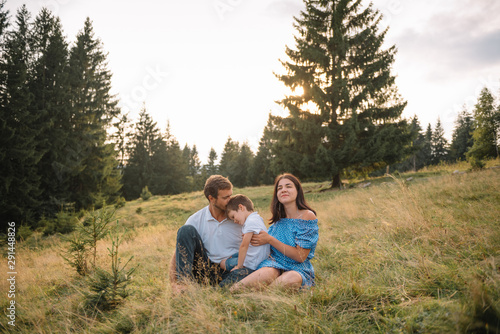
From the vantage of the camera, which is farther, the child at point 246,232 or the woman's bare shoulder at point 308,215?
the woman's bare shoulder at point 308,215

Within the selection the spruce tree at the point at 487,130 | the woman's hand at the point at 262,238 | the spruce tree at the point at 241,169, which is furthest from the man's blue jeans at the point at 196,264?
the spruce tree at the point at 241,169

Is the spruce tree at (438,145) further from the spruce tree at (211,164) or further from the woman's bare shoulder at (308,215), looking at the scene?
the woman's bare shoulder at (308,215)

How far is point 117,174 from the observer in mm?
21141

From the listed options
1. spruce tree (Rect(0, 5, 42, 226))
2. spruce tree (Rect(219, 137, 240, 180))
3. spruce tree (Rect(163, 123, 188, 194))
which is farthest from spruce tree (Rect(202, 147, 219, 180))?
spruce tree (Rect(0, 5, 42, 226))

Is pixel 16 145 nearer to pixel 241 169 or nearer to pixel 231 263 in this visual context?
pixel 231 263

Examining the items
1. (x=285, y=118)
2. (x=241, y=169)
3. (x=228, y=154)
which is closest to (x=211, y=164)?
(x=228, y=154)

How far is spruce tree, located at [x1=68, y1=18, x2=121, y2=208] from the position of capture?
1777 centimetres

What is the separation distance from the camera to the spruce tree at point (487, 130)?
1823cm

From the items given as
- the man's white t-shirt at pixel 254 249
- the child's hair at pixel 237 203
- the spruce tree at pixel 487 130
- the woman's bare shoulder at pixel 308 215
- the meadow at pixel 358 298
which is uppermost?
the spruce tree at pixel 487 130

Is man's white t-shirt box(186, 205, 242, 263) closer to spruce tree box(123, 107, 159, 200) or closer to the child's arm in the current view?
the child's arm

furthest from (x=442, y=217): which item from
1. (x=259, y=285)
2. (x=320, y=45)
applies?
(x=320, y=45)

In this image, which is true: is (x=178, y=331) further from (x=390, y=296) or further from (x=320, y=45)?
(x=320, y=45)

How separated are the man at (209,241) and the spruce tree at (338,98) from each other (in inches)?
411

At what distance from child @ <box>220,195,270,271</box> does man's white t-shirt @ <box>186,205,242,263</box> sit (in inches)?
4.6
